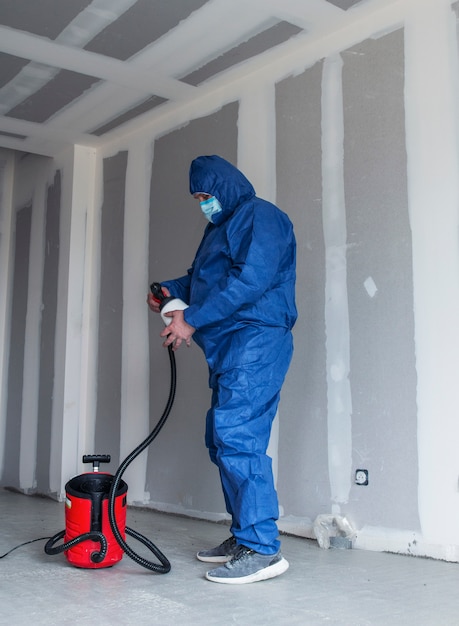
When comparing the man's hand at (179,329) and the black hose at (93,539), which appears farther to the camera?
the man's hand at (179,329)

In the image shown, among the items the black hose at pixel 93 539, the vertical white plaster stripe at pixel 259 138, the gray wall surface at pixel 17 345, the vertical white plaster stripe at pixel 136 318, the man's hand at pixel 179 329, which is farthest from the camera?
the gray wall surface at pixel 17 345

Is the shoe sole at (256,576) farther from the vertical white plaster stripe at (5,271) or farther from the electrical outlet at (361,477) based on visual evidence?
the vertical white plaster stripe at (5,271)

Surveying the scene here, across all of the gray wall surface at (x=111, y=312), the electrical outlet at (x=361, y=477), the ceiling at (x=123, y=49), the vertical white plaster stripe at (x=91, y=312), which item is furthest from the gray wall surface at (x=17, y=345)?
the electrical outlet at (x=361, y=477)

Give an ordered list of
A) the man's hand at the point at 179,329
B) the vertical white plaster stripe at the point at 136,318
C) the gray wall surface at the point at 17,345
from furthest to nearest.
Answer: the gray wall surface at the point at 17,345, the vertical white plaster stripe at the point at 136,318, the man's hand at the point at 179,329

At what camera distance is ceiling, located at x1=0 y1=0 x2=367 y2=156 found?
282 centimetres

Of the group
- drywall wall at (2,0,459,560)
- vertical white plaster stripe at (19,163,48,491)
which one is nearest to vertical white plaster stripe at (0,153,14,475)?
vertical white plaster stripe at (19,163,48,491)

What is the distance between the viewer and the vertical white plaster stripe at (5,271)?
16.2 ft

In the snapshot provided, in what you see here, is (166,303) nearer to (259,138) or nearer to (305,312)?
(305,312)

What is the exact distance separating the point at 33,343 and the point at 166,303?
8.12ft

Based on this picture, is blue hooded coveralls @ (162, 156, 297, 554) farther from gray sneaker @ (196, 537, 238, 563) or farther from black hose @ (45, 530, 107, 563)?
black hose @ (45, 530, 107, 563)

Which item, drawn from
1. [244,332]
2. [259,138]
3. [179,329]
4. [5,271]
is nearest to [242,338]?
[244,332]

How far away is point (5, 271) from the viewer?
16.8ft

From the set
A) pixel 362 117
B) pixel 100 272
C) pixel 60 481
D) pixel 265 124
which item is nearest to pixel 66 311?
Answer: pixel 100 272

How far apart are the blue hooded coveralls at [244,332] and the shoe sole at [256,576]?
0.06 metres
